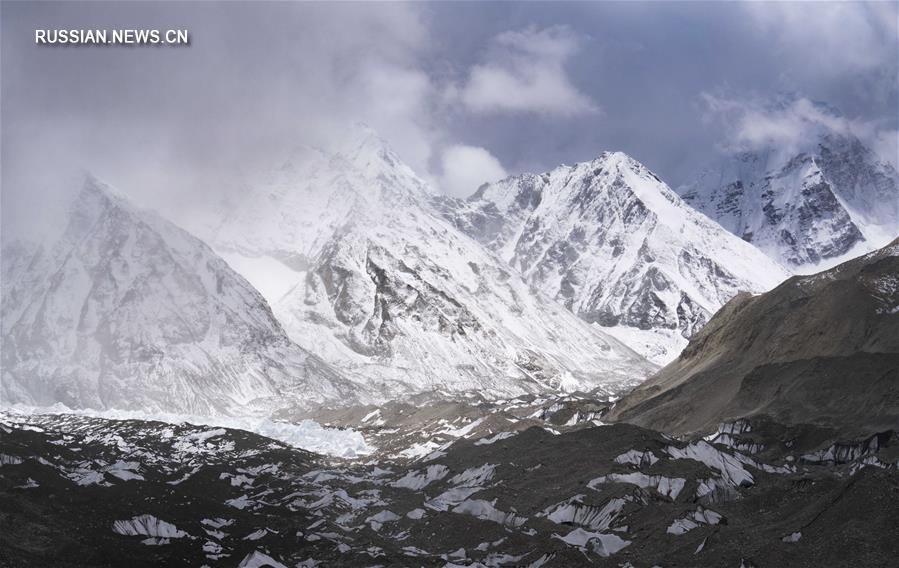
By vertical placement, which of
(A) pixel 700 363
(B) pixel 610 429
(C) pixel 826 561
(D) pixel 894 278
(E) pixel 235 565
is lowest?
(E) pixel 235 565

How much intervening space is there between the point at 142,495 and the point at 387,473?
164 ft

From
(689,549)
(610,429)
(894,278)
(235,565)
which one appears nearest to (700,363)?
(894,278)

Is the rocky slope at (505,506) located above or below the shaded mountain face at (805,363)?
below

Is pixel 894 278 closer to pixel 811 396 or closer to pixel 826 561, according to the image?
pixel 811 396

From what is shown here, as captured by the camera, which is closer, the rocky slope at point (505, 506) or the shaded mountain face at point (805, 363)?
the rocky slope at point (505, 506)

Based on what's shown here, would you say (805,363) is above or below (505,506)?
above

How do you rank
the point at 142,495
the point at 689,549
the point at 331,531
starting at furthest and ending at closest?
the point at 142,495
the point at 331,531
the point at 689,549

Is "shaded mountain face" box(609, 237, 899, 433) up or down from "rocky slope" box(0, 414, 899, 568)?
up

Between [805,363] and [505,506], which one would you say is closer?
[505,506]

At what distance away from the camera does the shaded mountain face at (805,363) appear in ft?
391

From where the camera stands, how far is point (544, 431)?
140 m

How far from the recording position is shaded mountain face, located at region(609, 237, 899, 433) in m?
119

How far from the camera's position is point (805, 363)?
13562 cm

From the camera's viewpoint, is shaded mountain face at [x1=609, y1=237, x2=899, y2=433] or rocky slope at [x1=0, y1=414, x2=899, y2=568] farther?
shaded mountain face at [x1=609, y1=237, x2=899, y2=433]
